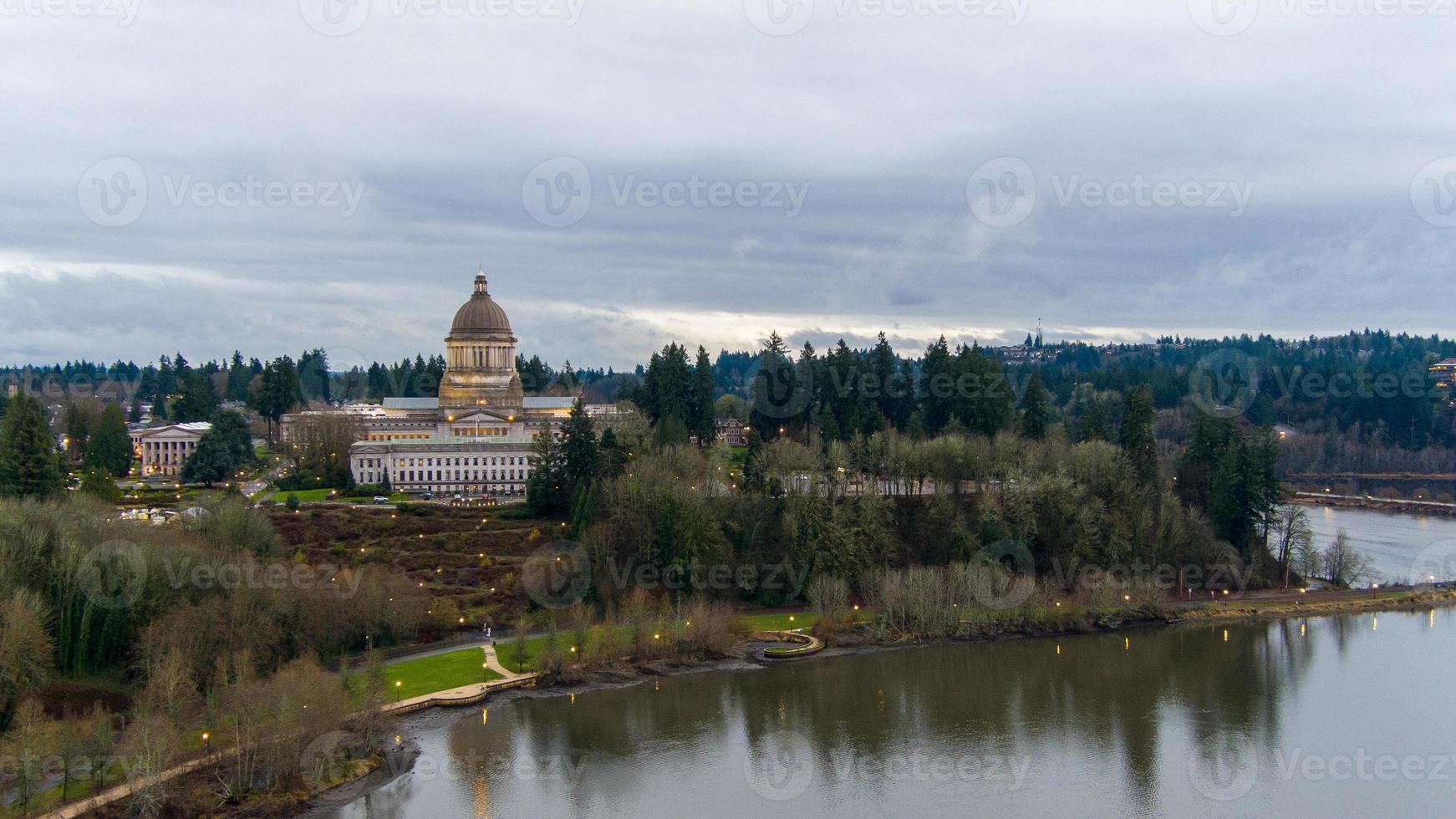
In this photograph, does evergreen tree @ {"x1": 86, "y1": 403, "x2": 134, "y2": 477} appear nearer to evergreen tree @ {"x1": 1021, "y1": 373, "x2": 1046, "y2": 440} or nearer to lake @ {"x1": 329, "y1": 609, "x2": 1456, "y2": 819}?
lake @ {"x1": 329, "y1": 609, "x2": 1456, "y2": 819}

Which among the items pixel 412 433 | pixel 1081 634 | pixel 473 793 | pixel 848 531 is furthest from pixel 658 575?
pixel 412 433
